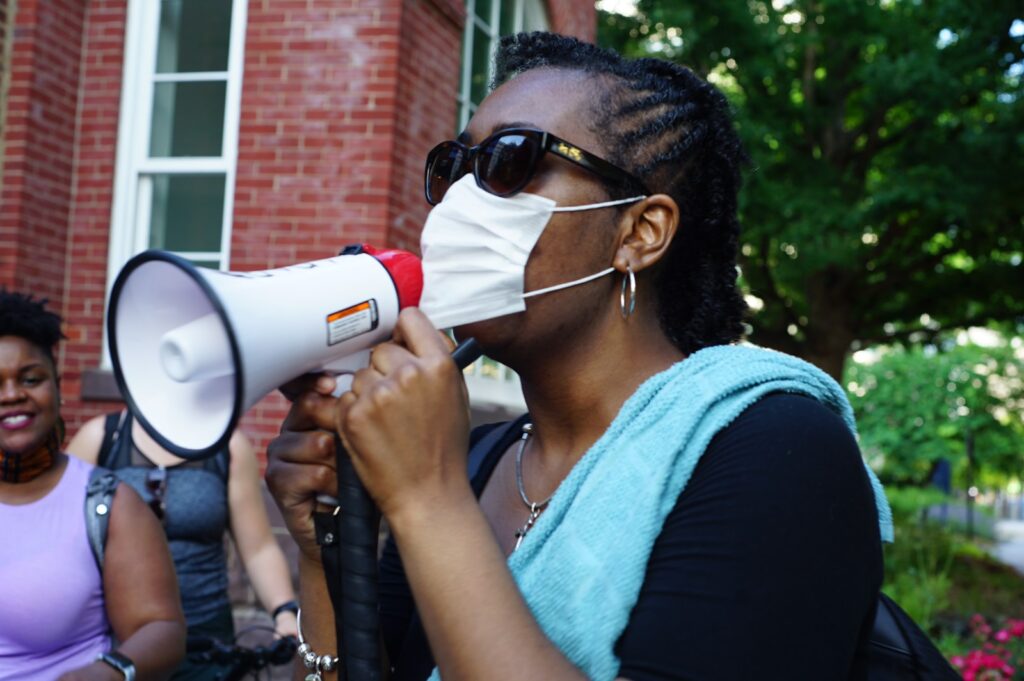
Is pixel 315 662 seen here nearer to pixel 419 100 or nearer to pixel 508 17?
pixel 419 100

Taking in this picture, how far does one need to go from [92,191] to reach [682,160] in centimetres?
533

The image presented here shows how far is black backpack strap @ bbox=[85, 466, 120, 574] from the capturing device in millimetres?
2920

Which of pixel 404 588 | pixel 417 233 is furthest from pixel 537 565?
pixel 417 233

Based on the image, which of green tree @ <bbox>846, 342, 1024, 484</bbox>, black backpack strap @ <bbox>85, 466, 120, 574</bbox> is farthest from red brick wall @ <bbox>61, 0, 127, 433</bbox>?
green tree @ <bbox>846, 342, 1024, 484</bbox>

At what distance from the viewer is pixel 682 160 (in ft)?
6.29

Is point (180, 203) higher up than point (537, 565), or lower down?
higher up

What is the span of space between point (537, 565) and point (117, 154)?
18.5 ft

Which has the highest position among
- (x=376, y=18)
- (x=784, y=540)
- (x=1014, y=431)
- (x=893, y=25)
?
(x=893, y=25)

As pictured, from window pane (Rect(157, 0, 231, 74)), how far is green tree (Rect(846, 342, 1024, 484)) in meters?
13.6

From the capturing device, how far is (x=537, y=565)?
156 centimetres

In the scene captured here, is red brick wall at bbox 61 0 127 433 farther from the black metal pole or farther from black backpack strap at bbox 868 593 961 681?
black backpack strap at bbox 868 593 961 681

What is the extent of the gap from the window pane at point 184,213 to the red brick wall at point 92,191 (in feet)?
0.96

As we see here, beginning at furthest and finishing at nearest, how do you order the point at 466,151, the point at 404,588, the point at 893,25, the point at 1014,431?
the point at 1014,431, the point at 893,25, the point at 404,588, the point at 466,151

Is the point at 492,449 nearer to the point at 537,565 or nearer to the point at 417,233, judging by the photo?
the point at 537,565
